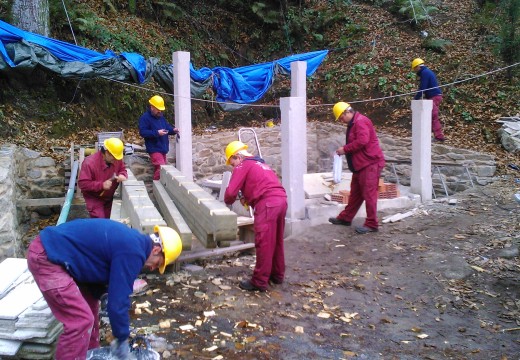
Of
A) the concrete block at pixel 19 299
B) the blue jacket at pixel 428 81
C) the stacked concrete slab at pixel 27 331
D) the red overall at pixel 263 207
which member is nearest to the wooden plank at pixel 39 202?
the concrete block at pixel 19 299

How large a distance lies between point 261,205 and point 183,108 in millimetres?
4190

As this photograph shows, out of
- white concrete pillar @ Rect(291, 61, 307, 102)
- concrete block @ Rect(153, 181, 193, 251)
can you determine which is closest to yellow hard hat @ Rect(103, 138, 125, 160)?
concrete block @ Rect(153, 181, 193, 251)

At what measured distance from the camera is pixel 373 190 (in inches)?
293

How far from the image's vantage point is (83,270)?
10.8ft

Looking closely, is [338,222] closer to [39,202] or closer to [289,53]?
[39,202]

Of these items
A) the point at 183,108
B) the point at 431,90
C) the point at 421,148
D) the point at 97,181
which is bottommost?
the point at 97,181

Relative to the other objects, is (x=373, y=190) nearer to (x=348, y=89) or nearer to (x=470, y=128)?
(x=470, y=128)

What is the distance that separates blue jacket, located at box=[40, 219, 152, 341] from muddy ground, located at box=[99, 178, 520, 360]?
105 centimetres

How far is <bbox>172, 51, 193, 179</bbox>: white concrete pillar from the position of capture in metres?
9.05

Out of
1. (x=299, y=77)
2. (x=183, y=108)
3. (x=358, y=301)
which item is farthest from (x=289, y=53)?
(x=358, y=301)

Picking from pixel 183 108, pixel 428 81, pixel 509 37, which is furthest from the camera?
pixel 509 37

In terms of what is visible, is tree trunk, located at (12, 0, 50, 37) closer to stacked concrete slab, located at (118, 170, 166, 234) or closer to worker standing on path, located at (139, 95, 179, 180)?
worker standing on path, located at (139, 95, 179, 180)

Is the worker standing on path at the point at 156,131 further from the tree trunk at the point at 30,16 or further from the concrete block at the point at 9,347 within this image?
the concrete block at the point at 9,347

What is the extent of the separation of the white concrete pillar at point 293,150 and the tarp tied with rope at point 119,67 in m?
3.39
